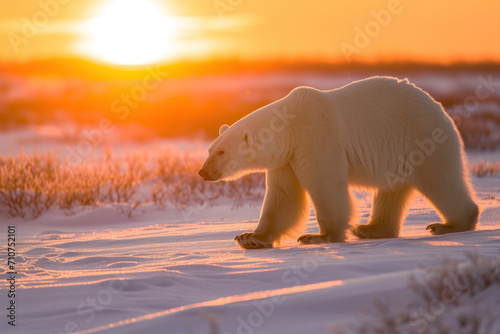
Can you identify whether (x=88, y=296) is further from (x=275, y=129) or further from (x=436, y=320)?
(x=275, y=129)

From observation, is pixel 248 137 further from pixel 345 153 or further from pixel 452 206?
pixel 452 206

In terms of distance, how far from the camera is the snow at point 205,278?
106 inches

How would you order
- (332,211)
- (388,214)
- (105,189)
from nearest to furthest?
1. (332,211)
2. (388,214)
3. (105,189)

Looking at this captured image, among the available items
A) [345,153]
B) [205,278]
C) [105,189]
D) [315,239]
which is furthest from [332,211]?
[105,189]

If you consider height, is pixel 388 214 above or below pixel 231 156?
below

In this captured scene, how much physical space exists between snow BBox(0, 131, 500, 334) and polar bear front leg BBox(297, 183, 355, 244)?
0.25m

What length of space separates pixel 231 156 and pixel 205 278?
179cm

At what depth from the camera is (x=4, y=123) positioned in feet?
75.3

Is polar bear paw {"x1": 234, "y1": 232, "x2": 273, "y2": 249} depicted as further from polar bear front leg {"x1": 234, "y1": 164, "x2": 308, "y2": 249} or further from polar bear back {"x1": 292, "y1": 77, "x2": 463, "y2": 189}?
Result: polar bear back {"x1": 292, "y1": 77, "x2": 463, "y2": 189}

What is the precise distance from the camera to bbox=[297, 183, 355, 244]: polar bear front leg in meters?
5.00

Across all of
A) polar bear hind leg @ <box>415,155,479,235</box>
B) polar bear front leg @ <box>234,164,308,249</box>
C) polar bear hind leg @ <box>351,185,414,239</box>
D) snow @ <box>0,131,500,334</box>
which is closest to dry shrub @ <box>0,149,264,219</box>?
snow @ <box>0,131,500,334</box>

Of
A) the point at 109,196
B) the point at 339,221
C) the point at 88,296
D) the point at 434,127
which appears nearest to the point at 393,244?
the point at 339,221

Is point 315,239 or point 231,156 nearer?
point 315,239

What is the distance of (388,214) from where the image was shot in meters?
5.73
